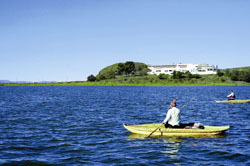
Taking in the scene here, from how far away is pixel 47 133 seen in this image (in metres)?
23.8

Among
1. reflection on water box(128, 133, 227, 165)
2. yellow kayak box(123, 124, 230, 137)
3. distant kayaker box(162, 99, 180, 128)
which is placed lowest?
reflection on water box(128, 133, 227, 165)

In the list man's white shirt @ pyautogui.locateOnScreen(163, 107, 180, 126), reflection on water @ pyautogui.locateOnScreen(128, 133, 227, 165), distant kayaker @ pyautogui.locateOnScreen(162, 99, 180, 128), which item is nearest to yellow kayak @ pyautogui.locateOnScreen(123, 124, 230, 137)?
reflection on water @ pyautogui.locateOnScreen(128, 133, 227, 165)

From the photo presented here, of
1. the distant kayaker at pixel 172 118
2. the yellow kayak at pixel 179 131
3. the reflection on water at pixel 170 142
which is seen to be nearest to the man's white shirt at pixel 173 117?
the distant kayaker at pixel 172 118

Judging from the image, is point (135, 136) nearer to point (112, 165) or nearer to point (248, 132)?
point (112, 165)

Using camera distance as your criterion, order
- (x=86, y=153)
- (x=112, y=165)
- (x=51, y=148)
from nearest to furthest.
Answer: (x=112, y=165) → (x=86, y=153) → (x=51, y=148)

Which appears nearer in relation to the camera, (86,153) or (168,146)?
(86,153)

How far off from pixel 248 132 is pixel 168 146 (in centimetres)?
885

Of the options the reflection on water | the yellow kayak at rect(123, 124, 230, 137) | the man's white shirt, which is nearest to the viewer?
the reflection on water

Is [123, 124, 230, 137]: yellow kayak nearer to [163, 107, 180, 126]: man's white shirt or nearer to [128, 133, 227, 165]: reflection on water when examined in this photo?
[128, 133, 227, 165]: reflection on water

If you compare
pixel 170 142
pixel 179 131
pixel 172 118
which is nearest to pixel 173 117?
pixel 172 118

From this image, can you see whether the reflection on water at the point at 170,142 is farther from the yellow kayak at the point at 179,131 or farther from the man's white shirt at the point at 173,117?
the man's white shirt at the point at 173,117

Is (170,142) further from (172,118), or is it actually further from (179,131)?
(172,118)

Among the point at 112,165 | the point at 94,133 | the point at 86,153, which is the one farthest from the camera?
the point at 94,133

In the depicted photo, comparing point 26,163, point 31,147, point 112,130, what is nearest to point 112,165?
point 26,163
